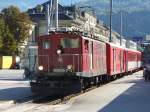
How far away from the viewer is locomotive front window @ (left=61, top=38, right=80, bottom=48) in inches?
1087

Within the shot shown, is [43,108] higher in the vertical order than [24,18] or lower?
lower

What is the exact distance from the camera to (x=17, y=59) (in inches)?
3553

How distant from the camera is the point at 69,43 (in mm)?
27734

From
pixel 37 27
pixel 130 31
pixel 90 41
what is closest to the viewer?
pixel 90 41

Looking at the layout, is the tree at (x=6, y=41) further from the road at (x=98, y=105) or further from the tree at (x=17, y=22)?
the road at (x=98, y=105)

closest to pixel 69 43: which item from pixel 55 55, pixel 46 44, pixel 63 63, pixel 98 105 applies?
pixel 55 55

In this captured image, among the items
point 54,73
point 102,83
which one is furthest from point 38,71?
point 102,83

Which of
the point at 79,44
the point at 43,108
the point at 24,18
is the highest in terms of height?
the point at 24,18

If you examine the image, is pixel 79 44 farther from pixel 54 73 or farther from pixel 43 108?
pixel 43 108

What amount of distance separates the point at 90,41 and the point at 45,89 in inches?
177

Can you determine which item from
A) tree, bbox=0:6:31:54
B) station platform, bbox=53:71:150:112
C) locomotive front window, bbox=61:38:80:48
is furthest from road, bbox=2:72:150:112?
tree, bbox=0:6:31:54

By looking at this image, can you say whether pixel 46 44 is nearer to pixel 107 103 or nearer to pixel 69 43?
pixel 69 43

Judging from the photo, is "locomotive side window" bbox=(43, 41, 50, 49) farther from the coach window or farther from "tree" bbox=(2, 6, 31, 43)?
"tree" bbox=(2, 6, 31, 43)

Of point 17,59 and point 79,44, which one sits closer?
point 79,44
